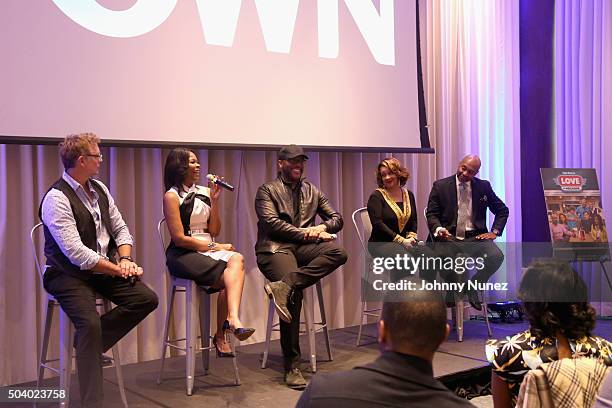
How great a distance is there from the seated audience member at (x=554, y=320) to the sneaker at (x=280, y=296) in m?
1.80

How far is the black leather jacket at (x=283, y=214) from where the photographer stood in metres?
3.97

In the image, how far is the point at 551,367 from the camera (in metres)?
1.69

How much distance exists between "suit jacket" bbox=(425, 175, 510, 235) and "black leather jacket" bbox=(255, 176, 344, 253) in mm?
1097

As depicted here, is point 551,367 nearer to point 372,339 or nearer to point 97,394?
point 97,394

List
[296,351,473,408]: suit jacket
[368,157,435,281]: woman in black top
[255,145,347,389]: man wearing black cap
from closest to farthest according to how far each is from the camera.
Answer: [296,351,473,408]: suit jacket, [255,145,347,389]: man wearing black cap, [368,157,435,281]: woman in black top

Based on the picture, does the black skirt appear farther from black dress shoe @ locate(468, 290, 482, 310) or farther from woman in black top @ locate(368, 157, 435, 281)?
black dress shoe @ locate(468, 290, 482, 310)

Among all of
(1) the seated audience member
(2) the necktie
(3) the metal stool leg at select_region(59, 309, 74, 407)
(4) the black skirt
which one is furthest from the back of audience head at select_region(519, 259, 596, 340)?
(2) the necktie

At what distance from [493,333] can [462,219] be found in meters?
0.86

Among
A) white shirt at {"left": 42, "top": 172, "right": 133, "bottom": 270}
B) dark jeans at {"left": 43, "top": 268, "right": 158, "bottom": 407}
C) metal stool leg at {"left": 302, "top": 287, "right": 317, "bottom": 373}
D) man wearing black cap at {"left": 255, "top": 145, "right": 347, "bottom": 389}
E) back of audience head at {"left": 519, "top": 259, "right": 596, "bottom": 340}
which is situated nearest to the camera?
back of audience head at {"left": 519, "top": 259, "right": 596, "bottom": 340}

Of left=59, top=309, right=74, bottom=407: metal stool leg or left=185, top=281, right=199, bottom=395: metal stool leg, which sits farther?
left=185, top=281, right=199, bottom=395: metal stool leg

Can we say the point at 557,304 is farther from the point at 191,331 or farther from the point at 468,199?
the point at 468,199

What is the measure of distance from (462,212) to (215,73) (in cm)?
205

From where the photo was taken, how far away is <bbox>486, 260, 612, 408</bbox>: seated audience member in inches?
72.6

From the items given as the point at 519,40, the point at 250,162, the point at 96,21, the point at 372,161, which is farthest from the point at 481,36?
the point at 96,21
